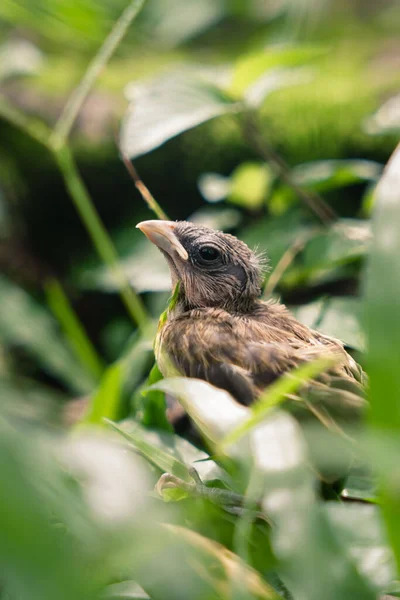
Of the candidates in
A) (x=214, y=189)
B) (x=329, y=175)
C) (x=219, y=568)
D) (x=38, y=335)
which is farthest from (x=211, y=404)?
(x=38, y=335)

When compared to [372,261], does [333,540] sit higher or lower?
lower

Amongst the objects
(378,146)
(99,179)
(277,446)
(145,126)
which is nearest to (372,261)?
(277,446)

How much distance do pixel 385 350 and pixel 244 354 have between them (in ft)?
1.15

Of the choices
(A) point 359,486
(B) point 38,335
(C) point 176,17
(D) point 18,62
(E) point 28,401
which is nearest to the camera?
(A) point 359,486

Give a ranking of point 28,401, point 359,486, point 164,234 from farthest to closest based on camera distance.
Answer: point 164,234, point 28,401, point 359,486

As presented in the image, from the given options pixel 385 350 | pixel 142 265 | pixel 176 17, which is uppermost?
pixel 176 17

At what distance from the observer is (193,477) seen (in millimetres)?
644

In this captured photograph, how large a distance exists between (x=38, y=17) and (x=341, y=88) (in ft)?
4.16

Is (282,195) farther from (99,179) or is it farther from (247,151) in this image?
(99,179)

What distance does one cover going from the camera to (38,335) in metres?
1.82

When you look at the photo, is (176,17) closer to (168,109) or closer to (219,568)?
(168,109)

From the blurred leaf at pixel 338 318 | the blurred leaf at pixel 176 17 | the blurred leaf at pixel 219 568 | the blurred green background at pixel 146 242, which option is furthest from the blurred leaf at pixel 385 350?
the blurred leaf at pixel 176 17

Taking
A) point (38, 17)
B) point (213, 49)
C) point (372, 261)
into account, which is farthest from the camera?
point (213, 49)

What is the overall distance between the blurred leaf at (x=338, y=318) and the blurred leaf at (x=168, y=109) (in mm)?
339
